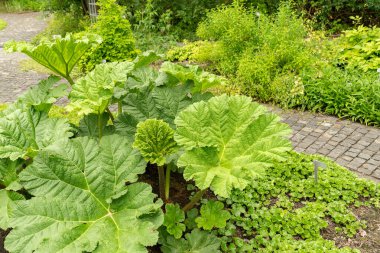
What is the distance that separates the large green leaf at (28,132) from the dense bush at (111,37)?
424 centimetres

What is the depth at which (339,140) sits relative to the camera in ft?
16.4

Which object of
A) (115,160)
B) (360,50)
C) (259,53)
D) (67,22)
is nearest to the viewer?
(115,160)

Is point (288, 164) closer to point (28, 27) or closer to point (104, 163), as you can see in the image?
point (104, 163)

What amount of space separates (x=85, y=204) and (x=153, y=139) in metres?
0.58

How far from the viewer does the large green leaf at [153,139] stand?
2.71 m

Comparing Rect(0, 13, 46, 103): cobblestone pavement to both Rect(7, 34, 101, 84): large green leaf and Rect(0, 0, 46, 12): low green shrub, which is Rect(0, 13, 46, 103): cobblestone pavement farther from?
Rect(7, 34, 101, 84): large green leaf

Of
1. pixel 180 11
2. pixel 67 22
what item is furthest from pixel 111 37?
pixel 67 22

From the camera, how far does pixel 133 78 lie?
11.3 ft

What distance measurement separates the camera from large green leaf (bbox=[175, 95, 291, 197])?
2574 millimetres

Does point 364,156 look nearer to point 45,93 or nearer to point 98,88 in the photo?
point 98,88

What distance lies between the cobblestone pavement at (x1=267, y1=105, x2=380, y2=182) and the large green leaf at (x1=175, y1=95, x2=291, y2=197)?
202cm

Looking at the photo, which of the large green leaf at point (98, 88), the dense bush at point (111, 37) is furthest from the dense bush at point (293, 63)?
the large green leaf at point (98, 88)

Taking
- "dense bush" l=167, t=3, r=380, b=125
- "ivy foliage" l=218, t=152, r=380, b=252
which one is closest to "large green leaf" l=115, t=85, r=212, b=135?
"ivy foliage" l=218, t=152, r=380, b=252

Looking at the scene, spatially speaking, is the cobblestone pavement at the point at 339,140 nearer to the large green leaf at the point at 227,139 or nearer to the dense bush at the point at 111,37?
the large green leaf at the point at 227,139
